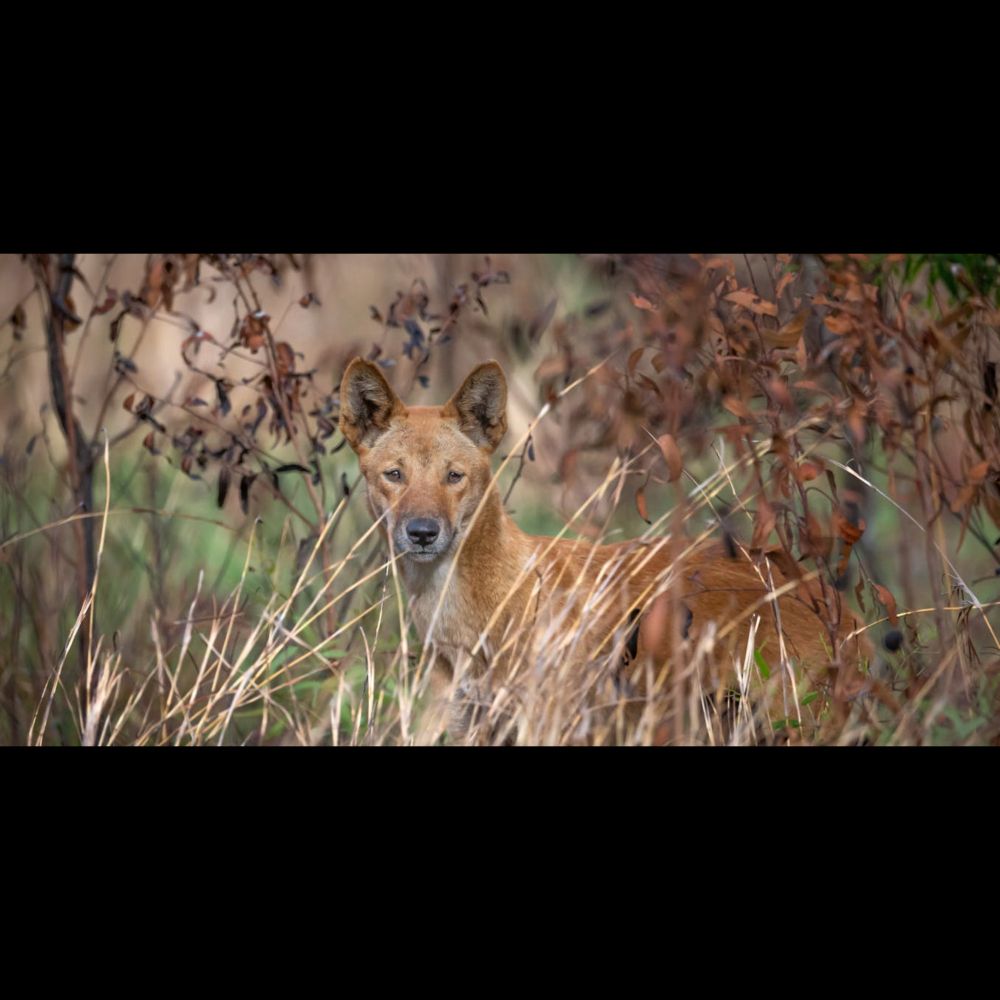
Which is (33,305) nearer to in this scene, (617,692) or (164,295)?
(164,295)

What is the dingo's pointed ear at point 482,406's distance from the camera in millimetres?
4602

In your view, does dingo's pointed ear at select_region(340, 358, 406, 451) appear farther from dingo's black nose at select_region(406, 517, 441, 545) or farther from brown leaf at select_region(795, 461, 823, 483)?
brown leaf at select_region(795, 461, 823, 483)

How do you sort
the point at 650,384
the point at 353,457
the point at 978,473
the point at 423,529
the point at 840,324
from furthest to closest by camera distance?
1. the point at 353,457
2. the point at 423,529
3. the point at 650,384
4. the point at 840,324
5. the point at 978,473

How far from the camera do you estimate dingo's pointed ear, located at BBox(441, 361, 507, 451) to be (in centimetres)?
460

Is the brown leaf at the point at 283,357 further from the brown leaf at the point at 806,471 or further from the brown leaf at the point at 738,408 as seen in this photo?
the brown leaf at the point at 806,471

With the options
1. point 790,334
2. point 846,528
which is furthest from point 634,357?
point 846,528

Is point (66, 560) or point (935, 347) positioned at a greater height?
point (935, 347)

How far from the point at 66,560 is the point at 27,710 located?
66 centimetres

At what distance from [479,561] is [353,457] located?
2.83 m

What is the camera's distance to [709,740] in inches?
157

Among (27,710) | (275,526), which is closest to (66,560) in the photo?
(27,710)

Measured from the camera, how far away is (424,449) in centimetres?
460

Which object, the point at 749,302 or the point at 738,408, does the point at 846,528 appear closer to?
the point at 738,408
